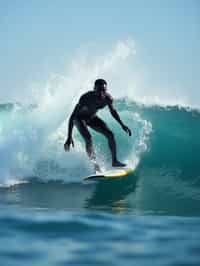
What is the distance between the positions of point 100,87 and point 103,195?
5.92ft

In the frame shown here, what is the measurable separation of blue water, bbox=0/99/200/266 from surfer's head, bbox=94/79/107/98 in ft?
5.32

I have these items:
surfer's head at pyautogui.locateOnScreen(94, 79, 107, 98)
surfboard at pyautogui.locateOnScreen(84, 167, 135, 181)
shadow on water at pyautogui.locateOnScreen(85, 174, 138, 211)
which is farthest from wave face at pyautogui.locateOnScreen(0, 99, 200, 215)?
surfer's head at pyautogui.locateOnScreen(94, 79, 107, 98)

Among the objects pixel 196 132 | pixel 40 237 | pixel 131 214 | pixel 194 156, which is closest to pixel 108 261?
pixel 40 237

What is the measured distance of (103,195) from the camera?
876 centimetres

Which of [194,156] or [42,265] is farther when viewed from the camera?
[194,156]

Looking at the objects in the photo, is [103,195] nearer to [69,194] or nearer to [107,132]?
[69,194]

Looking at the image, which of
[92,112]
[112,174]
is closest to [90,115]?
[92,112]

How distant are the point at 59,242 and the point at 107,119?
10412mm

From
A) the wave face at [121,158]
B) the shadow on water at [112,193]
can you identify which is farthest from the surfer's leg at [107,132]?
the wave face at [121,158]

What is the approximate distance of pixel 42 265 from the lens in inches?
154

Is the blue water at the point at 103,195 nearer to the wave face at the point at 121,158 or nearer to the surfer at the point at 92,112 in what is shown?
the wave face at the point at 121,158

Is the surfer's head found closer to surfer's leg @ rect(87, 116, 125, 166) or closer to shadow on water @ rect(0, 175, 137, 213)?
surfer's leg @ rect(87, 116, 125, 166)

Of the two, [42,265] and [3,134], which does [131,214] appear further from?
[3,134]

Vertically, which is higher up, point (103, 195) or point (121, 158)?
point (121, 158)
